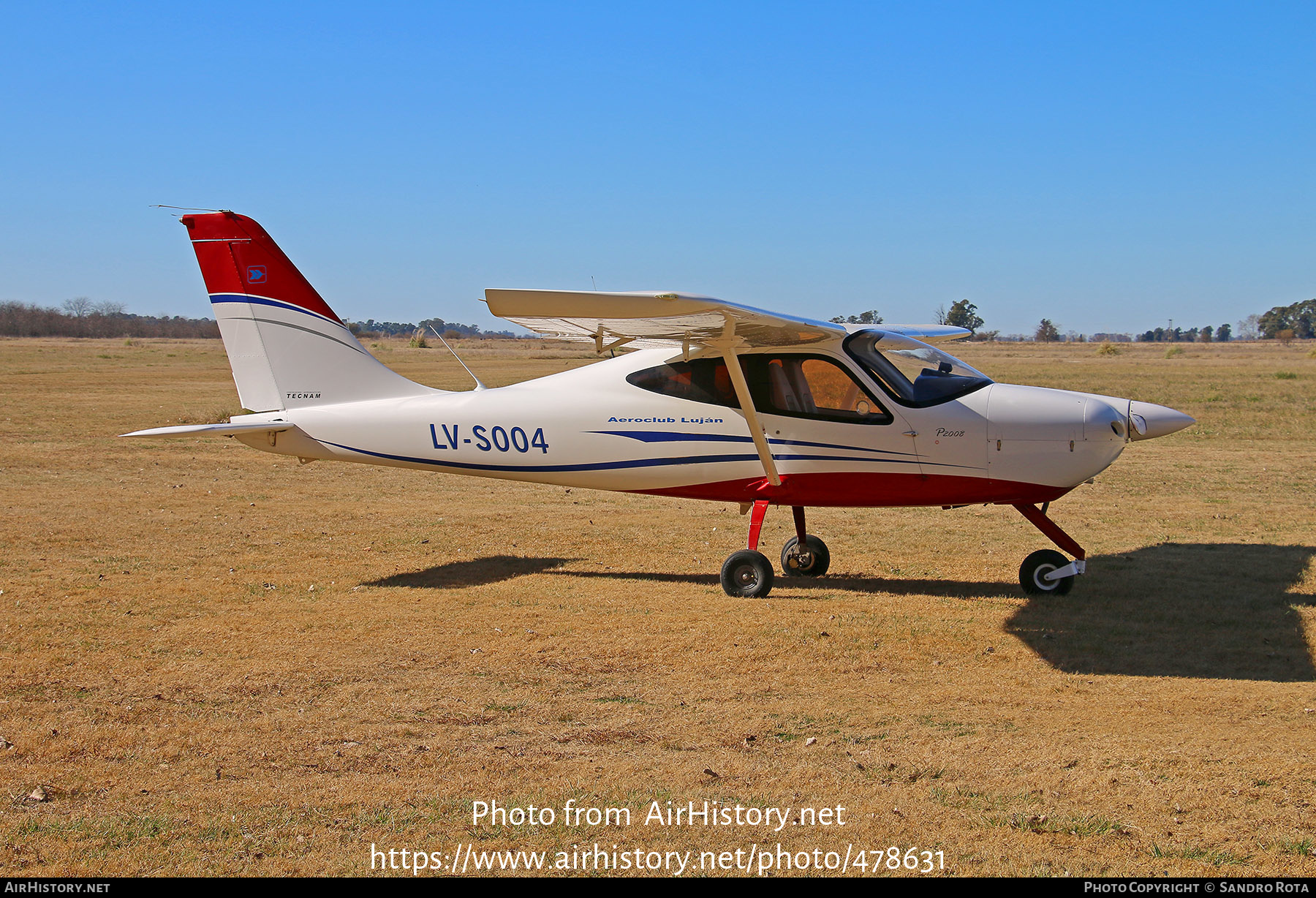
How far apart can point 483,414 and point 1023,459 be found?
5.08 metres

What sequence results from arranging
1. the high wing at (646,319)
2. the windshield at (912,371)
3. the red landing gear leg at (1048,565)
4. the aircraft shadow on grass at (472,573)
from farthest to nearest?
the aircraft shadow on grass at (472,573), the windshield at (912,371), the red landing gear leg at (1048,565), the high wing at (646,319)

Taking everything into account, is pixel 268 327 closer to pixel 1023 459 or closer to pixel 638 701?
pixel 638 701

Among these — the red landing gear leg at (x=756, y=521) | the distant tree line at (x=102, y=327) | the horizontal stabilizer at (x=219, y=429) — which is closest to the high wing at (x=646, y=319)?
the red landing gear leg at (x=756, y=521)

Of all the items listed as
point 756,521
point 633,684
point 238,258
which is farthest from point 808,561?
point 238,258

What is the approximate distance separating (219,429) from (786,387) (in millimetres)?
5242

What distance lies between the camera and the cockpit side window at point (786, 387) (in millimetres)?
9195

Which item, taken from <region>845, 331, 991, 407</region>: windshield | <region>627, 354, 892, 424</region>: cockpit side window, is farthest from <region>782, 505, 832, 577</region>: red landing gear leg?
<region>845, 331, 991, 407</region>: windshield

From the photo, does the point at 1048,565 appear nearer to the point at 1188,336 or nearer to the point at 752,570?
the point at 752,570

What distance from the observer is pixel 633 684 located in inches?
260

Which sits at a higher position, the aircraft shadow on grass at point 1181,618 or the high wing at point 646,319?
the high wing at point 646,319

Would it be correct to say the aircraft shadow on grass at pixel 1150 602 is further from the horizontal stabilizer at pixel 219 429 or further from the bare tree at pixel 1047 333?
the bare tree at pixel 1047 333

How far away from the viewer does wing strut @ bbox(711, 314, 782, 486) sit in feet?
28.8

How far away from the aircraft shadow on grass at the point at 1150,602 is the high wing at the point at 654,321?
2.35 m

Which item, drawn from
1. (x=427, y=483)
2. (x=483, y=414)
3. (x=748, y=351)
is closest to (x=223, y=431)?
(x=483, y=414)
